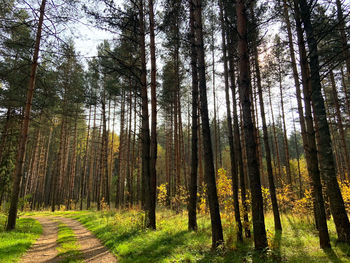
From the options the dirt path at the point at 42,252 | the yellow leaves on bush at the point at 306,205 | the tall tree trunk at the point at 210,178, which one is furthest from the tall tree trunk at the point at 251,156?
the yellow leaves on bush at the point at 306,205

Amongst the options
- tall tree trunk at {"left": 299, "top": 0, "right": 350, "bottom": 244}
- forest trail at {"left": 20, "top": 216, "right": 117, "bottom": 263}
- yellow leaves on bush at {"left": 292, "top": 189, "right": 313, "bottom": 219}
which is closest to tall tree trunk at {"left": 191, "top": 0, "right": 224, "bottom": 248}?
forest trail at {"left": 20, "top": 216, "right": 117, "bottom": 263}

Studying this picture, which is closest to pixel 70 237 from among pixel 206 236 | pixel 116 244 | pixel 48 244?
pixel 48 244

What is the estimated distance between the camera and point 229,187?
10.8 m

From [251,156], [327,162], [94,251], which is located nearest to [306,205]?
[327,162]

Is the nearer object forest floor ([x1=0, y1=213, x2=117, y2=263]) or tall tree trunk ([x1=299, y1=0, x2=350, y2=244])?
forest floor ([x1=0, y1=213, x2=117, y2=263])

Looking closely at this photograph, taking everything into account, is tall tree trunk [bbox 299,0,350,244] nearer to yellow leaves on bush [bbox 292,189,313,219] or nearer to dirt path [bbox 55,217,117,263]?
yellow leaves on bush [bbox 292,189,313,219]

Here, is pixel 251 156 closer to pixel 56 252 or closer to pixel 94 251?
pixel 94 251

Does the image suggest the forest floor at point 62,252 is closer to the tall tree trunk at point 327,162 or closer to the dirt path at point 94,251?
the dirt path at point 94,251

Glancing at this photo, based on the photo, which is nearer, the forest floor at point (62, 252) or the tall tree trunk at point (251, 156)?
the tall tree trunk at point (251, 156)

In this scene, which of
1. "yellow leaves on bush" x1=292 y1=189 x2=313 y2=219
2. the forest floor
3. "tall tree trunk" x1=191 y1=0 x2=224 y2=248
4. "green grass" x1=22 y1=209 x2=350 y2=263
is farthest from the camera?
Result: "yellow leaves on bush" x1=292 y1=189 x2=313 y2=219

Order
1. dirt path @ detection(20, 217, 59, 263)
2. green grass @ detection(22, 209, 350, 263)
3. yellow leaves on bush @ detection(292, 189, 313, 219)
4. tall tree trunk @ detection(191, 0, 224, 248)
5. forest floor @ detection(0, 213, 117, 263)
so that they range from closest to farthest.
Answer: green grass @ detection(22, 209, 350, 263) < forest floor @ detection(0, 213, 117, 263) < dirt path @ detection(20, 217, 59, 263) < tall tree trunk @ detection(191, 0, 224, 248) < yellow leaves on bush @ detection(292, 189, 313, 219)

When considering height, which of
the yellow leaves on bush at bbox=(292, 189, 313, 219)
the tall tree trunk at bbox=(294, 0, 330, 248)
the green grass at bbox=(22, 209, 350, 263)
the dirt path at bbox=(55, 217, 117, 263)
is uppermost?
the tall tree trunk at bbox=(294, 0, 330, 248)

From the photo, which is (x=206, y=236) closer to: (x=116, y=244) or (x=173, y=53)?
(x=116, y=244)

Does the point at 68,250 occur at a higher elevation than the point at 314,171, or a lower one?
lower
